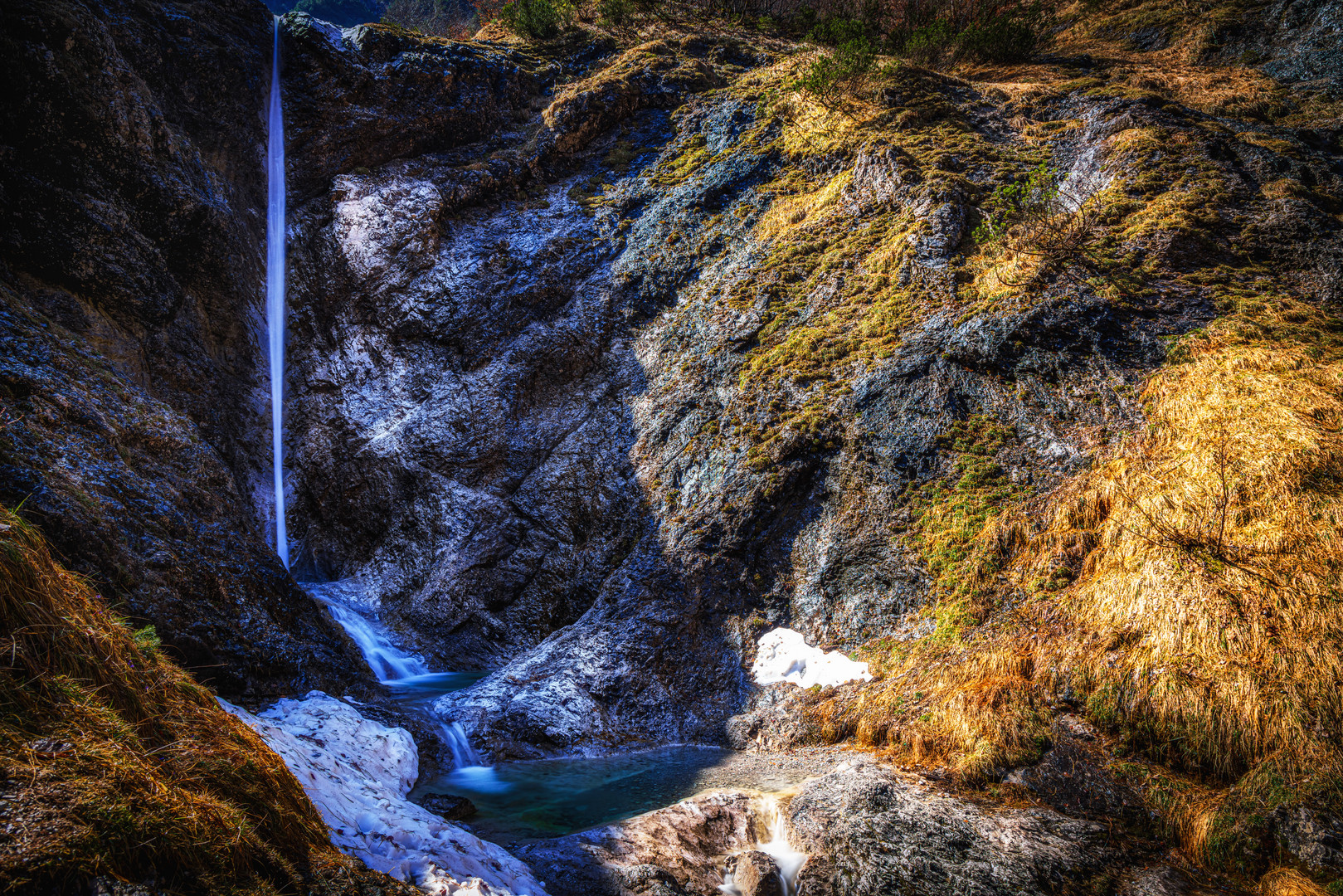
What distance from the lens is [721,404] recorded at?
11.5m

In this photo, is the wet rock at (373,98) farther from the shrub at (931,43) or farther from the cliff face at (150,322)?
the shrub at (931,43)

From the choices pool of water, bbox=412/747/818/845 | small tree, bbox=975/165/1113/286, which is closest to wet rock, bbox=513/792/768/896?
pool of water, bbox=412/747/818/845

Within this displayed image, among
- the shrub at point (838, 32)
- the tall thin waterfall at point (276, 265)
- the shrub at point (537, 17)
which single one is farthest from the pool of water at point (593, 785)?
the shrub at point (537, 17)

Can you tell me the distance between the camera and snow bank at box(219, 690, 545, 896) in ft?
14.8

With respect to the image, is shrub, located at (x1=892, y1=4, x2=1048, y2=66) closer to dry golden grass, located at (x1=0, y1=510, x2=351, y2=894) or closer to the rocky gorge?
the rocky gorge

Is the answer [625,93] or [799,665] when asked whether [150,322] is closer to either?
[799,665]

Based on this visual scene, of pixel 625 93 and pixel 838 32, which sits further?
pixel 625 93

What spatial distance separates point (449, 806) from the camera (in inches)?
260

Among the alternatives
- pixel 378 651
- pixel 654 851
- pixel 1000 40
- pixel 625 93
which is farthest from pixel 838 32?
pixel 654 851

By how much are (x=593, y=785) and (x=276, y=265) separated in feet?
46.4

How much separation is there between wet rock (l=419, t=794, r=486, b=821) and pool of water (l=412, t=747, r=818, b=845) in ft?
0.38

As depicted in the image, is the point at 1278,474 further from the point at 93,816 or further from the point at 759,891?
the point at 93,816

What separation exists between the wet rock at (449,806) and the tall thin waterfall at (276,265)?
10.1 metres

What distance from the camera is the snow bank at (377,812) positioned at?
4504 millimetres
